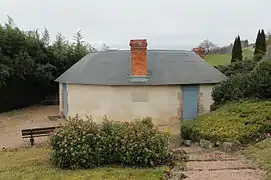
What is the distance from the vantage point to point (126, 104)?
732 inches

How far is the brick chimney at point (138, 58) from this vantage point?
1869 cm

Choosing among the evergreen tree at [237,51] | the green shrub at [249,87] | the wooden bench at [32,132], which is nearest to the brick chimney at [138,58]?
the green shrub at [249,87]

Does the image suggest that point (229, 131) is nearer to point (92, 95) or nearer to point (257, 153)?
point (257, 153)

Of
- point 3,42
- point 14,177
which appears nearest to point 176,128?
point 14,177

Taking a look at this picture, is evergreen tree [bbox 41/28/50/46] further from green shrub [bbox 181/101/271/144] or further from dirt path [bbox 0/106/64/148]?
green shrub [bbox 181/101/271/144]

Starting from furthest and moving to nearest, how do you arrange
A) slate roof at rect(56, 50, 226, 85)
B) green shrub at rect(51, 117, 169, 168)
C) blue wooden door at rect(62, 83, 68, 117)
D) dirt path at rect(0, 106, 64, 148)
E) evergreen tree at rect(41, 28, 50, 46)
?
1. evergreen tree at rect(41, 28, 50, 46)
2. blue wooden door at rect(62, 83, 68, 117)
3. slate roof at rect(56, 50, 226, 85)
4. dirt path at rect(0, 106, 64, 148)
5. green shrub at rect(51, 117, 169, 168)

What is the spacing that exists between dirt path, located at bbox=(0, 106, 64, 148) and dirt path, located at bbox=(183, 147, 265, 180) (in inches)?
311

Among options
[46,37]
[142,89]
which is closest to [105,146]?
[142,89]

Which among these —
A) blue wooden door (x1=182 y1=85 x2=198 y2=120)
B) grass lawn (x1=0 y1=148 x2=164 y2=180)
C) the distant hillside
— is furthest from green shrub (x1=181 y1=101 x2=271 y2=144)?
the distant hillside

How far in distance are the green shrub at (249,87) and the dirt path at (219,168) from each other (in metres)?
5.01

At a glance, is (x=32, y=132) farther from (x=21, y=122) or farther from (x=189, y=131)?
(x=21, y=122)

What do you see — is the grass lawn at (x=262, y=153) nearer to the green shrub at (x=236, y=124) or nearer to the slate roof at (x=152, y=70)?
the green shrub at (x=236, y=124)

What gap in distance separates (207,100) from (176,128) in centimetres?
313

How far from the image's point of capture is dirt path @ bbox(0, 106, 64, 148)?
49.1ft
